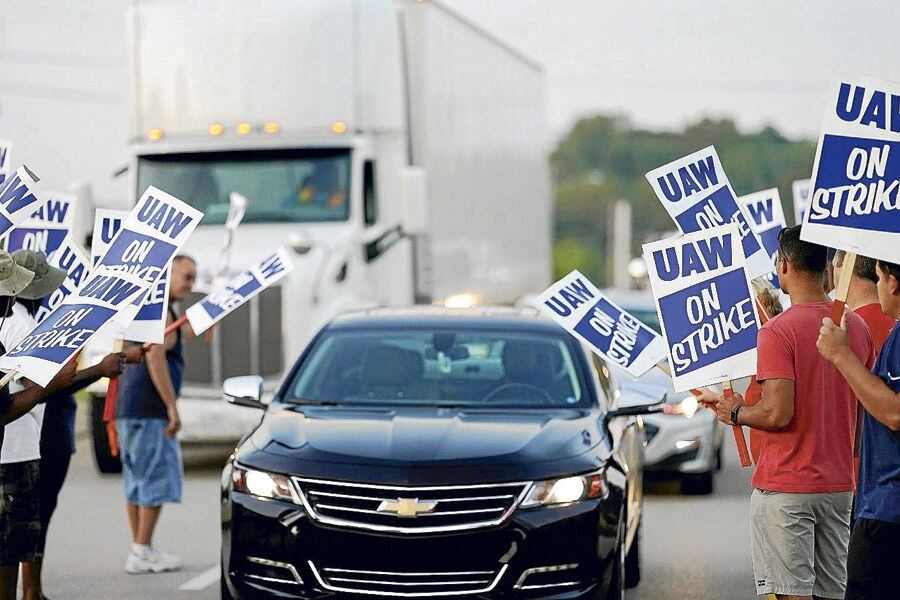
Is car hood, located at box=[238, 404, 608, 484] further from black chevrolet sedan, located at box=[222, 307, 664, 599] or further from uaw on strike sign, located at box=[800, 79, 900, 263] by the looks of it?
uaw on strike sign, located at box=[800, 79, 900, 263]

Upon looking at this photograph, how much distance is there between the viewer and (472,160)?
1955 centimetres

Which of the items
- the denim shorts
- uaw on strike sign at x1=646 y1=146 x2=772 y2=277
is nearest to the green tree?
the denim shorts

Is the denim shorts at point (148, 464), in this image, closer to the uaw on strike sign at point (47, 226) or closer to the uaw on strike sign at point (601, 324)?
the uaw on strike sign at point (47, 226)

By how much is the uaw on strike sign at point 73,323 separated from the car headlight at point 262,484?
102cm

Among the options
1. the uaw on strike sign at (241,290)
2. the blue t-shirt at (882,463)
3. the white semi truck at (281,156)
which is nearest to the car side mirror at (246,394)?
the uaw on strike sign at (241,290)

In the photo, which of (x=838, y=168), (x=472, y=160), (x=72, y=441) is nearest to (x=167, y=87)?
(x=472, y=160)

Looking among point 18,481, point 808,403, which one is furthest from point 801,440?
point 18,481

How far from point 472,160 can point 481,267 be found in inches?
49.8

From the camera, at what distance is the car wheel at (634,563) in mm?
9039

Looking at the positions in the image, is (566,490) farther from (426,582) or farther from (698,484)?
(698,484)

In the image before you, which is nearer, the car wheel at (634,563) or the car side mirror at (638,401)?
the car side mirror at (638,401)

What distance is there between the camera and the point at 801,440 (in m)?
5.71

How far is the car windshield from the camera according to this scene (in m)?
8.48

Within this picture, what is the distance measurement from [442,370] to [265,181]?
7021mm
